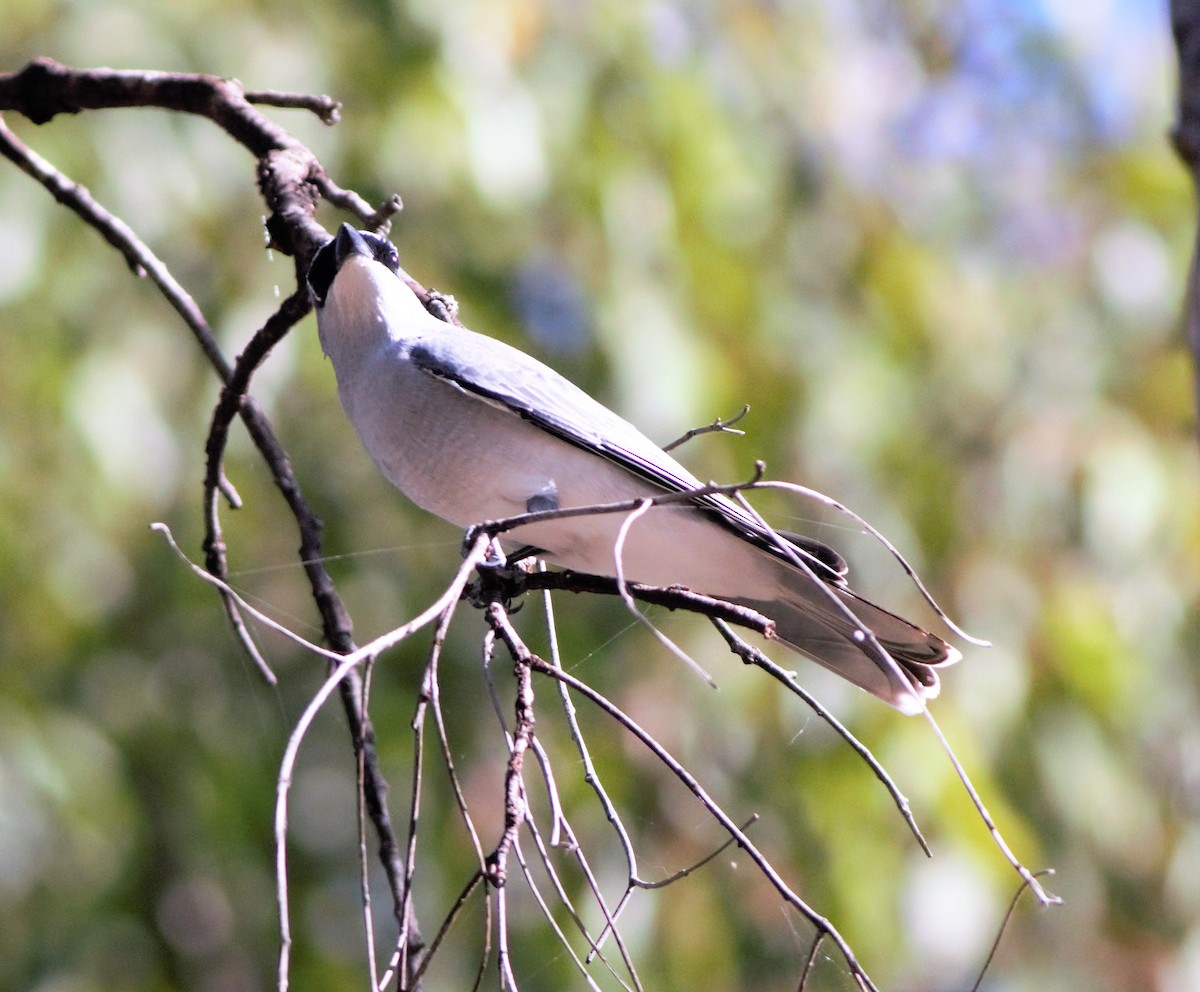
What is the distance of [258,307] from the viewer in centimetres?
361

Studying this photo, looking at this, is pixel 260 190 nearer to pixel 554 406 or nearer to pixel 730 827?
pixel 554 406

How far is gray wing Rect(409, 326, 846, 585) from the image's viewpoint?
243 centimetres

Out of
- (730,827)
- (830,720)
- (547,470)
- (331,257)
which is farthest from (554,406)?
(730,827)

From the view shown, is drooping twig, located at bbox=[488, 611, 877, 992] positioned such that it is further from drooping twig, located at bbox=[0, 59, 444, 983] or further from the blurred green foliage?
the blurred green foliage

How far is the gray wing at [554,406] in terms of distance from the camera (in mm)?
2432

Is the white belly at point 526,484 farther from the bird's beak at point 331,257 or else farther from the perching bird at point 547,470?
the bird's beak at point 331,257

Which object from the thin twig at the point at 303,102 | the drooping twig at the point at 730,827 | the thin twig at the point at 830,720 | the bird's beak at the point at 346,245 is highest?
the thin twig at the point at 303,102

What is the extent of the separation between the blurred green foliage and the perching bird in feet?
2.67

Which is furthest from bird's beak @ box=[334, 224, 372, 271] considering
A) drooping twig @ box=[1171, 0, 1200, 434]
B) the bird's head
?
drooping twig @ box=[1171, 0, 1200, 434]

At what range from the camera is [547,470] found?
2.42 metres

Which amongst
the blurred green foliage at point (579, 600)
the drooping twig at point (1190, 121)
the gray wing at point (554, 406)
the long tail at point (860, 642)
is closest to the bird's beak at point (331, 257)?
the gray wing at point (554, 406)

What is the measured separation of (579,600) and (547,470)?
1.25m

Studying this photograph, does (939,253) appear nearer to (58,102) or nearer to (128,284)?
(128,284)

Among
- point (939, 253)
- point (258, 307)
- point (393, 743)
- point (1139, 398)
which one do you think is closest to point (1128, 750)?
point (1139, 398)
